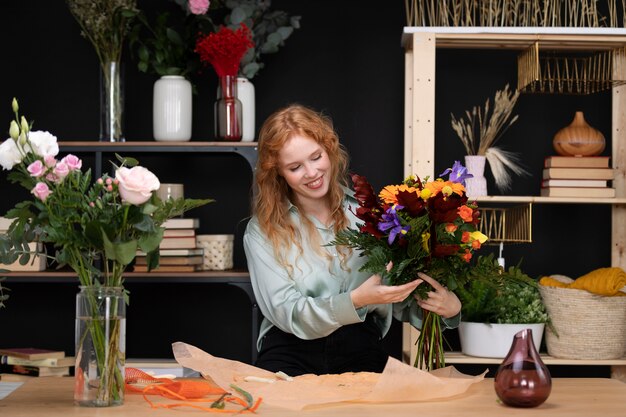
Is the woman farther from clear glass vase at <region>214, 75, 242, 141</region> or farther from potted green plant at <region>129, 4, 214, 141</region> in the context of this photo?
potted green plant at <region>129, 4, 214, 141</region>

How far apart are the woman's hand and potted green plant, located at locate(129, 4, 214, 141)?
1.51 m

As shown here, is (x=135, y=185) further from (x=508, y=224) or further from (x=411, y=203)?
(x=508, y=224)

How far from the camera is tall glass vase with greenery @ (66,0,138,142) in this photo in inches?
158

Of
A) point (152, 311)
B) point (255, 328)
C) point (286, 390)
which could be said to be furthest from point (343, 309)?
point (152, 311)

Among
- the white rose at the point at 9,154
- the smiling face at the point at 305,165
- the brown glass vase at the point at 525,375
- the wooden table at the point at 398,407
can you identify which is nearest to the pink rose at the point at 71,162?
the white rose at the point at 9,154

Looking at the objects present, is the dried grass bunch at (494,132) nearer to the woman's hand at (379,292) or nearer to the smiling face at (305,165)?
the smiling face at (305,165)

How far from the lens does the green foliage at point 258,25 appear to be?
13.3 feet

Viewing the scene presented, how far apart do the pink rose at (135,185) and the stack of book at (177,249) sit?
1945 millimetres

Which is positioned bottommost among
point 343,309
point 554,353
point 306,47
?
point 554,353

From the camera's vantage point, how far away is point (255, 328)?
12.8 ft

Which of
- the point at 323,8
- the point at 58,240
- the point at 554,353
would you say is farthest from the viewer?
the point at 323,8

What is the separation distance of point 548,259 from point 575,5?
1.14m

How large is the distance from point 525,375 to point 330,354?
3.59 ft

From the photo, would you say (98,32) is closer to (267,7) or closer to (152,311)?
(267,7)
